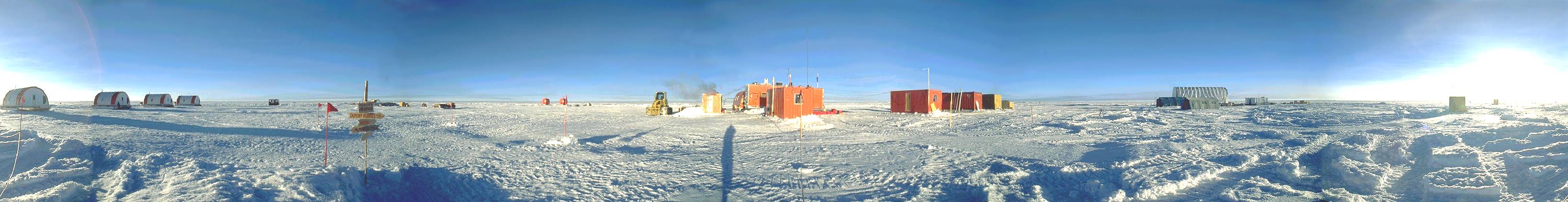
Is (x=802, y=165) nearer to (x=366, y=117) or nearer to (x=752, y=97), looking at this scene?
(x=366, y=117)

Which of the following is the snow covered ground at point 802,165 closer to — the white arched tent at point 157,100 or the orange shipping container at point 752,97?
the orange shipping container at point 752,97

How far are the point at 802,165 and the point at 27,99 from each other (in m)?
39.5

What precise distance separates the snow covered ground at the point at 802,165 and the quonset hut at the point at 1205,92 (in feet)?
150

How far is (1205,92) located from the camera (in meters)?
53.9

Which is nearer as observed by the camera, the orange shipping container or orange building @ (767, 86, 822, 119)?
orange building @ (767, 86, 822, 119)

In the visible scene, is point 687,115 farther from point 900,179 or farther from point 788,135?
point 900,179

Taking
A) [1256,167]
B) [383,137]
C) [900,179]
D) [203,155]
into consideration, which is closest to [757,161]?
[900,179]

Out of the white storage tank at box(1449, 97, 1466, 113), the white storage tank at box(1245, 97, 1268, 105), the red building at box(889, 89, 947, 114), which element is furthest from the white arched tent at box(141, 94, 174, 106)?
the white storage tank at box(1245, 97, 1268, 105)

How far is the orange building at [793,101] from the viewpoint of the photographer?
20.1 metres

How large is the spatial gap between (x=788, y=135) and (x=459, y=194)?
7.03 meters

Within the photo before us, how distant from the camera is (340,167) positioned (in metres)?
6.55

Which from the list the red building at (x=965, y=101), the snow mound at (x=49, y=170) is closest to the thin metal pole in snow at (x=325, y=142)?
the snow mound at (x=49, y=170)

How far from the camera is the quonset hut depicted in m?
53.8

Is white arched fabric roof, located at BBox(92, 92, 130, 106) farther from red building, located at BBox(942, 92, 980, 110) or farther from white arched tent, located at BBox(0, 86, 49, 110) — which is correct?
red building, located at BBox(942, 92, 980, 110)
